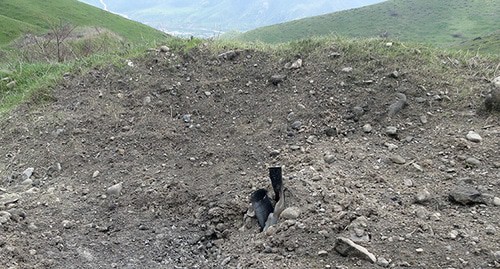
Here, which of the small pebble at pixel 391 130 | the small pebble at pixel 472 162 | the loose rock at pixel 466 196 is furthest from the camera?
the small pebble at pixel 391 130

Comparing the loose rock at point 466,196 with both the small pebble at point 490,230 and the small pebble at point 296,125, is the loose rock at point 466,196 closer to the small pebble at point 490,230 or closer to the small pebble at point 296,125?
the small pebble at point 490,230

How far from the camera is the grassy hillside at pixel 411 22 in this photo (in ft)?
322

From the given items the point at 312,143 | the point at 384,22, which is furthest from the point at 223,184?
the point at 384,22

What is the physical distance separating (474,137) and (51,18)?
6234 cm

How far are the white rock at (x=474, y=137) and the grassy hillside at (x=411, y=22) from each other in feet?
306

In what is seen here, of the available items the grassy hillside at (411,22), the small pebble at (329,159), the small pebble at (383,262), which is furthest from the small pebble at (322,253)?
the grassy hillside at (411,22)

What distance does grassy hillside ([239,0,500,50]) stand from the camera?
98.1 meters

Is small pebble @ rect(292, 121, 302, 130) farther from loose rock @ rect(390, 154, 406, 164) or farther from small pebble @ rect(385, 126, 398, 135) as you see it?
loose rock @ rect(390, 154, 406, 164)

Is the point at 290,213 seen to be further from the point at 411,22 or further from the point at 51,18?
the point at 411,22

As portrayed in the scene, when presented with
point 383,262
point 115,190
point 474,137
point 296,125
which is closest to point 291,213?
point 383,262

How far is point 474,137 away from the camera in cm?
497

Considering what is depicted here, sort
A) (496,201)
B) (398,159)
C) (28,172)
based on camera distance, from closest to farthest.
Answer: (496,201) < (398,159) < (28,172)

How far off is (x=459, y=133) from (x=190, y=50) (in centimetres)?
437

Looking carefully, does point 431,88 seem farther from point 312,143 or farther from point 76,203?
point 76,203
